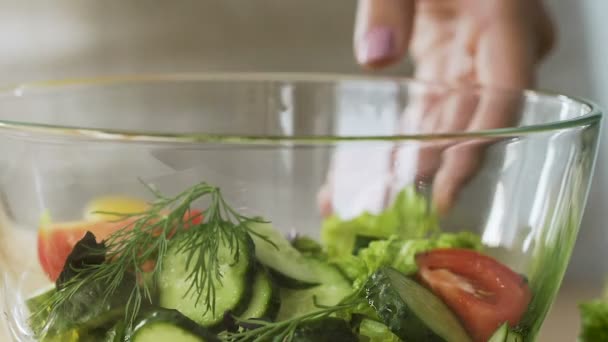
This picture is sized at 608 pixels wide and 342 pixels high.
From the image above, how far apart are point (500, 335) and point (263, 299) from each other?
17cm

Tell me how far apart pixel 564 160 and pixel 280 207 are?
0.29 m

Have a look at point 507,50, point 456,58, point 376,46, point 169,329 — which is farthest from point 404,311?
point 456,58

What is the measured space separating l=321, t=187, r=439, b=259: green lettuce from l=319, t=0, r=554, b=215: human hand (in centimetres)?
2

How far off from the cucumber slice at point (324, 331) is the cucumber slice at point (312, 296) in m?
0.02

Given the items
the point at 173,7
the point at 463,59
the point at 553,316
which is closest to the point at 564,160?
the point at 463,59

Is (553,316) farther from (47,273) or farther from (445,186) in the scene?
(47,273)

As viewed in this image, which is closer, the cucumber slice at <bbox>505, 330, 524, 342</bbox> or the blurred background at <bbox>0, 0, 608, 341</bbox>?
the cucumber slice at <bbox>505, 330, 524, 342</bbox>

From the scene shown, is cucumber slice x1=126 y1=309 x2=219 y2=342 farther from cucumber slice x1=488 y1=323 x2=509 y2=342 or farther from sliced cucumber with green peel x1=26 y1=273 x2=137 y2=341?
cucumber slice x1=488 y1=323 x2=509 y2=342

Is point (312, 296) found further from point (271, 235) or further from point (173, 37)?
point (173, 37)

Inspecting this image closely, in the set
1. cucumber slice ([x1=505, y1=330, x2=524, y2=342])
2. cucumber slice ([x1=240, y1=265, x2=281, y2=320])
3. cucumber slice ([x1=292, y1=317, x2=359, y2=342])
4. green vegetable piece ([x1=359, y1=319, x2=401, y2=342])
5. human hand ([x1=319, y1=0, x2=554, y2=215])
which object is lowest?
cucumber slice ([x1=505, y1=330, x2=524, y2=342])

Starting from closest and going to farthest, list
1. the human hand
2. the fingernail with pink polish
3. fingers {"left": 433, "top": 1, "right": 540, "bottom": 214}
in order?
1. the human hand
2. the fingernail with pink polish
3. fingers {"left": 433, "top": 1, "right": 540, "bottom": 214}

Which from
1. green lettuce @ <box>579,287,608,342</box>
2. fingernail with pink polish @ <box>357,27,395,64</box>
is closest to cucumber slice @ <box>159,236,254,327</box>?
fingernail with pink polish @ <box>357,27,395,64</box>

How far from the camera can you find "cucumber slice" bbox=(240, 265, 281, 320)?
1.50 feet

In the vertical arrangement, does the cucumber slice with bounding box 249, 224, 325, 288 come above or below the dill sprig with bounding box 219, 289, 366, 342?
above
